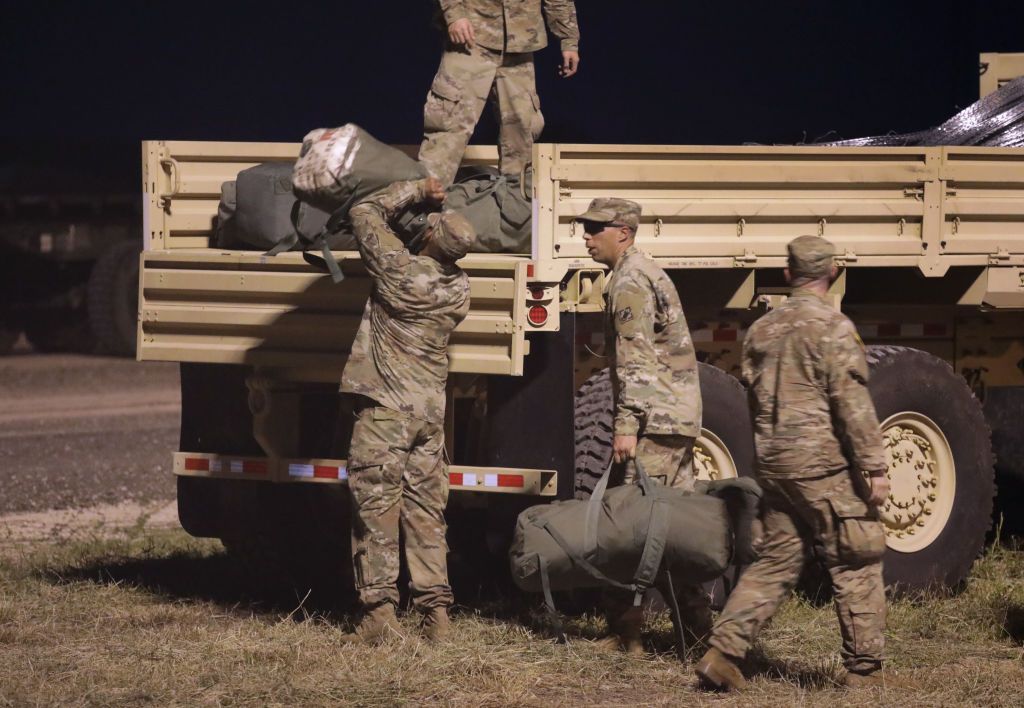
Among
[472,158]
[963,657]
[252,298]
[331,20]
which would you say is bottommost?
[963,657]

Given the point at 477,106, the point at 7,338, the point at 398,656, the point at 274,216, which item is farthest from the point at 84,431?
the point at 398,656

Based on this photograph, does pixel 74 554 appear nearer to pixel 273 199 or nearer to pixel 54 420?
pixel 273 199

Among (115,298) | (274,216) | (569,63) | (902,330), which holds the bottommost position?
(902,330)

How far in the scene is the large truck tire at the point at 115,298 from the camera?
20297 mm

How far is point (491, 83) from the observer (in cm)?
827

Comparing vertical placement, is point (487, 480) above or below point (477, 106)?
below

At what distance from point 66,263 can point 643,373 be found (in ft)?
50.6

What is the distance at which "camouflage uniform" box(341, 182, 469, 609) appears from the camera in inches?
279

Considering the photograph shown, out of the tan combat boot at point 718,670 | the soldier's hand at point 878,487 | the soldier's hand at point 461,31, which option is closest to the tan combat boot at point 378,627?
the tan combat boot at point 718,670

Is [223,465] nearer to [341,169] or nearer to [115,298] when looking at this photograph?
[341,169]

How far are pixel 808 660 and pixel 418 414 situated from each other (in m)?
1.85

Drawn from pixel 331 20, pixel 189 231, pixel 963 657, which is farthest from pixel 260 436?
pixel 331 20

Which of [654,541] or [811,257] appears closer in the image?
[811,257]

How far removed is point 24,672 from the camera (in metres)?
6.68
